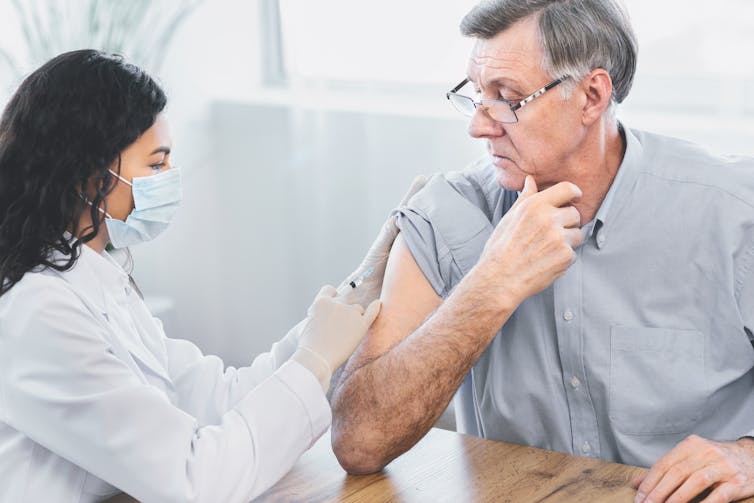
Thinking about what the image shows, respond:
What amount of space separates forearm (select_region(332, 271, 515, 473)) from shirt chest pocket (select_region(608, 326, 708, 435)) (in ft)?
0.76

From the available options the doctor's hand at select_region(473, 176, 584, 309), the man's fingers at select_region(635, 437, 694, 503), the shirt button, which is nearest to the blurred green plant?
the doctor's hand at select_region(473, 176, 584, 309)

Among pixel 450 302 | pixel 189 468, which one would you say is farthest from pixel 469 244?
pixel 189 468

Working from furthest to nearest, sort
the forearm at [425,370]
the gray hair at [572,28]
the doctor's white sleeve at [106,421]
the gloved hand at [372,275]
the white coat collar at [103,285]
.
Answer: the gloved hand at [372,275], the gray hair at [572,28], the forearm at [425,370], the white coat collar at [103,285], the doctor's white sleeve at [106,421]

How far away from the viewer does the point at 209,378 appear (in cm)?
172

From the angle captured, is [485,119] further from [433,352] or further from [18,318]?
[18,318]

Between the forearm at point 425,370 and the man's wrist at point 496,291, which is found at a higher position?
the man's wrist at point 496,291

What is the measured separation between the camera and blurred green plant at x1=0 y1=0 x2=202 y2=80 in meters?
3.42

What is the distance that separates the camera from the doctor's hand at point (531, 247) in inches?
63.1

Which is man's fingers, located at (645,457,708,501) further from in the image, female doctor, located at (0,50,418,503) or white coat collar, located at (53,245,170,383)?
white coat collar, located at (53,245,170,383)

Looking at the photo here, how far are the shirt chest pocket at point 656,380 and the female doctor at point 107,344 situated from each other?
44 cm

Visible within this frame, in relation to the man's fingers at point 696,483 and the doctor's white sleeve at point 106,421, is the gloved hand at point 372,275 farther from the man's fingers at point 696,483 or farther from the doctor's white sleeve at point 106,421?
the man's fingers at point 696,483

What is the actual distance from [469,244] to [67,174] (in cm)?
70

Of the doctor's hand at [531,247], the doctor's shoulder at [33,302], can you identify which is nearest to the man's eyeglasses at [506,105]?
the doctor's hand at [531,247]

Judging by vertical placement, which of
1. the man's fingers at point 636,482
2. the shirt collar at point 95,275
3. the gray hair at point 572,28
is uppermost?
the gray hair at point 572,28
